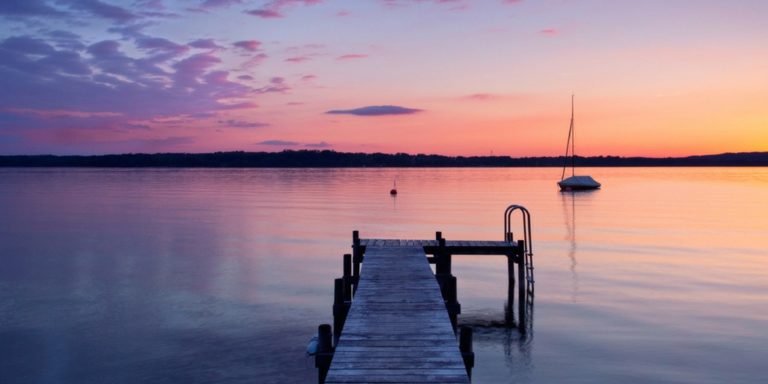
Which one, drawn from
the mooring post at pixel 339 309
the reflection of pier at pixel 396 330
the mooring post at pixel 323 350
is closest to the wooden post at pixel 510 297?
the reflection of pier at pixel 396 330

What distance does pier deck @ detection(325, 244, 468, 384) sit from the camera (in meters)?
8.04

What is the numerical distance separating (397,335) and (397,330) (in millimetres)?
259

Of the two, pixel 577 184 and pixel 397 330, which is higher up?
pixel 397 330

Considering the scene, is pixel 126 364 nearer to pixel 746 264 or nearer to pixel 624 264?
pixel 624 264

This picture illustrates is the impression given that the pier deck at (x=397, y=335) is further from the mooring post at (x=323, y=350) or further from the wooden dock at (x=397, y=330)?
the mooring post at (x=323, y=350)

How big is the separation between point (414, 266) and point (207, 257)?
16.8 m

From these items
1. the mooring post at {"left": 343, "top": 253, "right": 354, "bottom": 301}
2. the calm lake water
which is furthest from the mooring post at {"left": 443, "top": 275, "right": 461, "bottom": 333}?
the mooring post at {"left": 343, "top": 253, "right": 354, "bottom": 301}

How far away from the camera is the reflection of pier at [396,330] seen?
→ 8156 millimetres

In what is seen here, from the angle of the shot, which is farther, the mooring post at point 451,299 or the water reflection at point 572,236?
the water reflection at point 572,236

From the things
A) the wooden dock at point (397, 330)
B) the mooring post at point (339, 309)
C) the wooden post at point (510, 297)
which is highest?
the wooden dock at point (397, 330)

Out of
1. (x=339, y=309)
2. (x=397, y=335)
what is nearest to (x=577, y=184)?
(x=339, y=309)

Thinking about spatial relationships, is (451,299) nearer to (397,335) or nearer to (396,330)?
(396,330)

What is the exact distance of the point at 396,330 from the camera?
9969 mm

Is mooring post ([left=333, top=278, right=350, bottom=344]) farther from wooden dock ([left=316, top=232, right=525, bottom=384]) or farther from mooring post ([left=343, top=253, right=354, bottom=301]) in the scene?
mooring post ([left=343, top=253, right=354, bottom=301])
